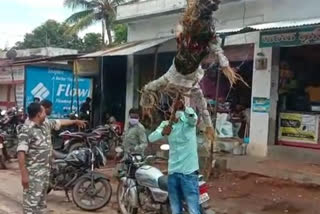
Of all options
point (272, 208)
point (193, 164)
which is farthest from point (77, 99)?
point (193, 164)

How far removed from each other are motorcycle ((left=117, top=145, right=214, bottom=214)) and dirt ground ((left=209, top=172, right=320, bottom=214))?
61.7 inches

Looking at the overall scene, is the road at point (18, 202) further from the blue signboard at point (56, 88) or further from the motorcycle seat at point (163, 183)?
the blue signboard at point (56, 88)

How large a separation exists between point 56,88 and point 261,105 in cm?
752

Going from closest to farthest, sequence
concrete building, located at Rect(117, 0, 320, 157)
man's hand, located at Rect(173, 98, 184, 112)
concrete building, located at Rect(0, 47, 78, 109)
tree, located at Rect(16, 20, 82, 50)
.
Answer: man's hand, located at Rect(173, 98, 184, 112) → concrete building, located at Rect(117, 0, 320, 157) → concrete building, located at Rect(0, 47, 78, 109) → tree, located at Rect(16, 20, 82, 50)

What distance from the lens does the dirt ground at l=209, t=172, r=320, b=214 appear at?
8203 mm

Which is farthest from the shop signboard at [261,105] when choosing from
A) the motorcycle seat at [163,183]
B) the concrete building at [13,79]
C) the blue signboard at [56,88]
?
the concrete building at [13,79]

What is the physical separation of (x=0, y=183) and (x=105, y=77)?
7192 millimetres

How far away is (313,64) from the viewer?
12.1 metres

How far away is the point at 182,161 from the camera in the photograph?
228 inches

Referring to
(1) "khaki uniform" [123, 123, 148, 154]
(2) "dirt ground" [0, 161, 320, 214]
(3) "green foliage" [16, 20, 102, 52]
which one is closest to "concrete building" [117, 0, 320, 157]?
(2) "dirt ground" [0, 161, 320, 214]

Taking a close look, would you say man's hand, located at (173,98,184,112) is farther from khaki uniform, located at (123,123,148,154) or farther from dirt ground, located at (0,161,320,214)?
khaki uniform, located at (123,123,148,154)

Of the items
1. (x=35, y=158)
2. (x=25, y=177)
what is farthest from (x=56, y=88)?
(x=25, y=177)

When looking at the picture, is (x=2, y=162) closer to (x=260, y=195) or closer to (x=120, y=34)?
(x=260, y=195)

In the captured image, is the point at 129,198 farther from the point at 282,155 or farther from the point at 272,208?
the point at 282,155
